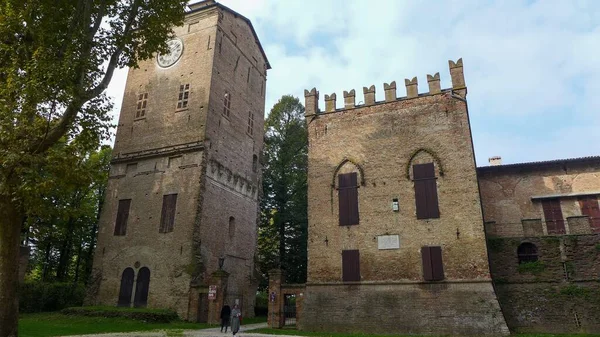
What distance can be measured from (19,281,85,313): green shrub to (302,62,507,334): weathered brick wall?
66.4 ft

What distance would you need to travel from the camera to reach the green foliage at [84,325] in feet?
56.3

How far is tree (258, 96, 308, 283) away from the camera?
32.3 metres

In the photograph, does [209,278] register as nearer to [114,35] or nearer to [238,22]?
[114,35]

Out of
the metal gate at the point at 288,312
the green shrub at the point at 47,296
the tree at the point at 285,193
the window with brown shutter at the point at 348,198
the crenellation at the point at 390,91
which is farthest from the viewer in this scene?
the tree at the point at 285,193

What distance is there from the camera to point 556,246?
17359 mm

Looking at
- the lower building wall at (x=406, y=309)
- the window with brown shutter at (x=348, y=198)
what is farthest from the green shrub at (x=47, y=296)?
the window with brown shutter at (x=348, y=198)

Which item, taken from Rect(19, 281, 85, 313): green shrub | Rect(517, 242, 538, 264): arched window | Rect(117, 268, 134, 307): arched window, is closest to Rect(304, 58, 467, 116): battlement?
Rect(517, 242, 538, 264): arched window

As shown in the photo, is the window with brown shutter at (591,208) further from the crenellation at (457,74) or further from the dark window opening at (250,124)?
the dark window opening at (250,124)

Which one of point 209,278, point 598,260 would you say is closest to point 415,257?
point 598,260

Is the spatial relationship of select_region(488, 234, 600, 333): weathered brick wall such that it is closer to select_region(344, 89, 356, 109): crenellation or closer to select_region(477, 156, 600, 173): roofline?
select_region(477, 156, 600, 173): roofline

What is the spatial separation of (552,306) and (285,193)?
2130 centimetres

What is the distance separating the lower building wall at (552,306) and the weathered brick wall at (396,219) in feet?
7.27

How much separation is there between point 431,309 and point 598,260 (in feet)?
23.8

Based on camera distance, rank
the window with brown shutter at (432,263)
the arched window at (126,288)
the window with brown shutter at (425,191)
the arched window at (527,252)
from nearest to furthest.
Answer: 1. the window with brown shutter at (432,263)
2. the arched window at (527,252)
3. the window with brown shutter at (425,191)
4. the arched window at (126,288)
